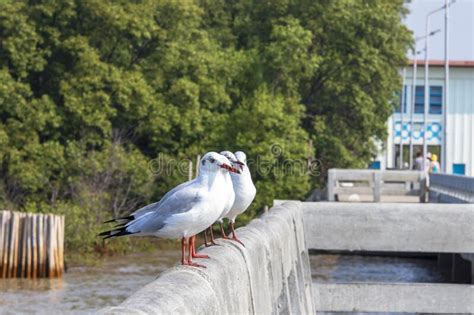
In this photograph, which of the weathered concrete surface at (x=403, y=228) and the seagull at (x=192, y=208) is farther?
the weathered concrete surface at (x=403, y=228)

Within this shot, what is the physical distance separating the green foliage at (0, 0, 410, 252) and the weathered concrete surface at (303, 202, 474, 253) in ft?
110

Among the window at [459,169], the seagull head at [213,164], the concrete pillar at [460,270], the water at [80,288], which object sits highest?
the seagull head at [213,164]

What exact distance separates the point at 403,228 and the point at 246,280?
5455 millimetres

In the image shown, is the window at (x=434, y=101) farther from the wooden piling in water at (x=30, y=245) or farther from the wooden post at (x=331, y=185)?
the wooden piling in water at (x=30, y=245)

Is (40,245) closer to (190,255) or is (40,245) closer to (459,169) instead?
(190,255)

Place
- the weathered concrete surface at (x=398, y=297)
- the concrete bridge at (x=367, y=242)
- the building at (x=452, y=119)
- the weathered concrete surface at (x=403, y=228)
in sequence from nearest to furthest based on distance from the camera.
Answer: the concrete bridge at (x=367, y=242)
the weathered concrete surface at (x=398, y=297)
the weathered concrete surface at (x=403, y=228)
the building at (x=452, y=119)

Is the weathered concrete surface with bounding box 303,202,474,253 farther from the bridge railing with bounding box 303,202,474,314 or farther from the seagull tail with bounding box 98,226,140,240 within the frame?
the seagull tail with bounding box 98,226,140,240

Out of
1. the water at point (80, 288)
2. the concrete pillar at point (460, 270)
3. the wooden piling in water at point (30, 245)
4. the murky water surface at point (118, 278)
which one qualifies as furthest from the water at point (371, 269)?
the wooden piling in water at point (30, 245)

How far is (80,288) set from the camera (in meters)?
35.6

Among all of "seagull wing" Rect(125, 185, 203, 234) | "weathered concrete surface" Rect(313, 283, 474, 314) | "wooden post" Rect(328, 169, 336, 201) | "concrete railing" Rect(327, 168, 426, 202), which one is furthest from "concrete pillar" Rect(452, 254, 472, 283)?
"seagull wing" Rect(125, 185, 203, 234)

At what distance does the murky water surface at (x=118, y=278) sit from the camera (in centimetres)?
3209

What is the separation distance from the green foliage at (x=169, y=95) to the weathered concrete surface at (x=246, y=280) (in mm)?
35440

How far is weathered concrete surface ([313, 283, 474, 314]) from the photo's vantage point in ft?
36.4

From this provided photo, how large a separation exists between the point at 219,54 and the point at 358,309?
148 feet
